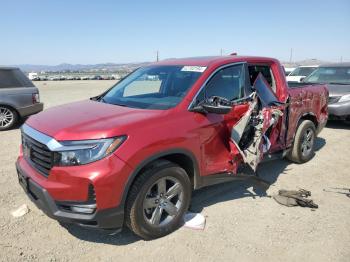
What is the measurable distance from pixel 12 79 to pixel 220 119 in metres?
7.32

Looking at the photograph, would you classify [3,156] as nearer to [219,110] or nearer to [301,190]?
[219,110]

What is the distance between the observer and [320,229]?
398cm

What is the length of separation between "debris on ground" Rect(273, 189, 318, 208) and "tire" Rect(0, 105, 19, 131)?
7.45 meters

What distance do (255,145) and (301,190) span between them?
1.10 metres

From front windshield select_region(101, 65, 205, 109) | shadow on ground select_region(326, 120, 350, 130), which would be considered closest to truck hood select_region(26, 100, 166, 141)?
front windshield select_region(101, 65, 205, 109)

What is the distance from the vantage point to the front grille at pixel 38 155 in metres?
3.32

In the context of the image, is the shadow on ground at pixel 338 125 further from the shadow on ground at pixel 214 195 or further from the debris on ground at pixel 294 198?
the debris on ground at pixel 294 198

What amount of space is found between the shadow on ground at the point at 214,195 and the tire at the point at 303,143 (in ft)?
0.95

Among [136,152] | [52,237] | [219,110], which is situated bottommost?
[52,237]

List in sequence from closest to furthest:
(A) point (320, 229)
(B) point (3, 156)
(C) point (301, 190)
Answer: (A) point (320, 229), (C) point (301, 190), (B) point (3, 156)

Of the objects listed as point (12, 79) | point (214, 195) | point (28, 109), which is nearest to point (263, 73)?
point (214, 195)

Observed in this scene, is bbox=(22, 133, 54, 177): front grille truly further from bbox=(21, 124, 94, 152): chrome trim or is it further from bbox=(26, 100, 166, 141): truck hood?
bbox=(26, 100, 166, 141): truck hood

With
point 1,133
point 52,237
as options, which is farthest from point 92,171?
point 1,133

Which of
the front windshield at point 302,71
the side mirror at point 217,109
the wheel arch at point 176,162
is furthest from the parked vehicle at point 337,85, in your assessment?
the front windshield at point 302,71
